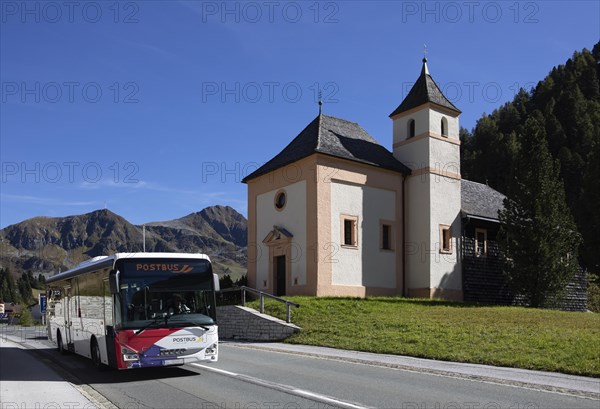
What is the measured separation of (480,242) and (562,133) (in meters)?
57.1

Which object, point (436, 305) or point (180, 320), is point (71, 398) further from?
point (436, 305)

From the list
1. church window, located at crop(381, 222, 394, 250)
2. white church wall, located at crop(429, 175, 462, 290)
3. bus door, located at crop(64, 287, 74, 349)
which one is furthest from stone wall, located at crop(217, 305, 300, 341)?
white church wall, located at crop(429, 175, 462, 290)

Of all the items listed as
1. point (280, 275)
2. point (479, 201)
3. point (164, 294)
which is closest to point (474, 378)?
point (164, 294)

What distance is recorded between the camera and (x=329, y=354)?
1736 centimetres

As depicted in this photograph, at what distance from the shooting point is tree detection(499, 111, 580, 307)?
33938mm

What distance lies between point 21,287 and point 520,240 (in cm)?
15121

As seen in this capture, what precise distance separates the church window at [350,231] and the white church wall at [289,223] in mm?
2247

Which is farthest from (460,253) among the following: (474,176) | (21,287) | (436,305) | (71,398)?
(21,287)

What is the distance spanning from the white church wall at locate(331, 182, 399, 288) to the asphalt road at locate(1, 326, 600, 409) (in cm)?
1709

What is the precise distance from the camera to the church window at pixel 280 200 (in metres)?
34.4

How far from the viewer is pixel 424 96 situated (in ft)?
118

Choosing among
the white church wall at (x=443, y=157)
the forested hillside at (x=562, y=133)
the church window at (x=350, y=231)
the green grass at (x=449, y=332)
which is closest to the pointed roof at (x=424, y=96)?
the white church wall at (x=443, y=157)

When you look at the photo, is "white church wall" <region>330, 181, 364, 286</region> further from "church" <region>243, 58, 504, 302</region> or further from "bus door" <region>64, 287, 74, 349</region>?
"bus door" <region>64, 287, 74, 349</region>

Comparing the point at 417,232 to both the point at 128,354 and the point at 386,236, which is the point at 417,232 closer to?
the point at 386,236
